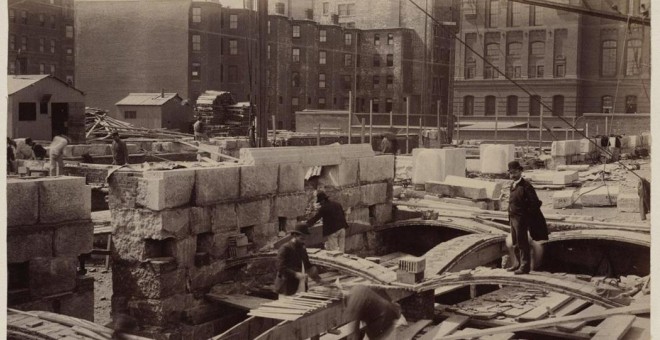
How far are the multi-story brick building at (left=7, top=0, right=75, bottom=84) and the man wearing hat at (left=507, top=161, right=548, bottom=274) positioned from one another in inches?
2183

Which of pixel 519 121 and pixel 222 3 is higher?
pixel 222 3

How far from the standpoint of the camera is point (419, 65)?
7131 cm

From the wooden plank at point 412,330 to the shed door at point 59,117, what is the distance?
1009 inches

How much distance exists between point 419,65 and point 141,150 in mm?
43795

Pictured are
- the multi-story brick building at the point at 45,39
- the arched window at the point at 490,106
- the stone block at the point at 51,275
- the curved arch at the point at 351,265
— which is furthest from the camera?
the multi-story brick building at the point at 45,39

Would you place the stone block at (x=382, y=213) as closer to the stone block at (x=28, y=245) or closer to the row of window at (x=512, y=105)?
the stone block at (x=28, y=245)

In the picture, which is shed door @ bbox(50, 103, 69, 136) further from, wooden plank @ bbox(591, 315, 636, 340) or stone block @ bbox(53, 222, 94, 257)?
wooden plank @ bbox(591, 315, 636, 340)

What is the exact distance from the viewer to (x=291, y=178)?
13.3 m

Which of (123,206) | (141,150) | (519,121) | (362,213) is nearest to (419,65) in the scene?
(519,121)

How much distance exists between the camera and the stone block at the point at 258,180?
12.3 m

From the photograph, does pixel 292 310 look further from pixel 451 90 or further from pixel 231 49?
pixel 451 90

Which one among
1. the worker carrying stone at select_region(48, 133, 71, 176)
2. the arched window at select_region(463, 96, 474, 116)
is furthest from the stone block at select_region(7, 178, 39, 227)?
the arched window at select_region(463, 96, 474, 116)

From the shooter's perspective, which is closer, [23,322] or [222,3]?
[23,322]

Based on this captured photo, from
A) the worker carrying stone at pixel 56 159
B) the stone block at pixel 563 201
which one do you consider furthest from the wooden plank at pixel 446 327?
the worker carrying stone at pixel 56 159
